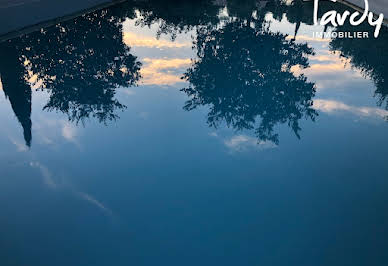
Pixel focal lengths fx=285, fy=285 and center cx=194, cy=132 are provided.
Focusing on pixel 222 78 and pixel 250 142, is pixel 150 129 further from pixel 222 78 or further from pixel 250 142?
pixel 222 78

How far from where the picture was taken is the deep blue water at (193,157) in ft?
27.0

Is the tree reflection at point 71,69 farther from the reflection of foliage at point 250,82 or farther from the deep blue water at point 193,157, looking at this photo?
the reflection of foliage at point 250,82

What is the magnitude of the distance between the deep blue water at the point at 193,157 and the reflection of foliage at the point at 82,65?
15cm

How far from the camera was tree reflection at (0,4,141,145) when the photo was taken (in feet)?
52.9

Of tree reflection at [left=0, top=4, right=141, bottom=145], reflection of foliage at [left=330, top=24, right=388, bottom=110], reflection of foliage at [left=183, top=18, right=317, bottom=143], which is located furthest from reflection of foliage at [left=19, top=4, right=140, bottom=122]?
reflection of foliage at [left=330, top=24, right=388, bottom=110]

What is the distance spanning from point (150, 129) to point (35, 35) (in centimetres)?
2137

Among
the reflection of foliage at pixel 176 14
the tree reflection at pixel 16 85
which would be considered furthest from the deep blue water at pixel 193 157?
the reflection of foliage at pixel 176 14

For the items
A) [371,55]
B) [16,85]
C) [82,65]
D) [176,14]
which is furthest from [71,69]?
[371,55]

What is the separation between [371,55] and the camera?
23.8 m

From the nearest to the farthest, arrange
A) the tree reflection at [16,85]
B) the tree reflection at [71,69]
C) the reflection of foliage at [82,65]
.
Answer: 1. the tree reflection at [16,85]
2. the tree reflection at [71,69]
3. the reflection of foliage at [82,65]

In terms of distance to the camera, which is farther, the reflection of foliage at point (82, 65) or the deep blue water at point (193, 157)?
the reflection of foliage at point (82, 65)

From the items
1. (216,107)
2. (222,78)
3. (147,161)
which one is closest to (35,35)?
(222,78)

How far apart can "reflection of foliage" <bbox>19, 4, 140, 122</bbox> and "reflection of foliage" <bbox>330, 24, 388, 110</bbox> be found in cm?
1632

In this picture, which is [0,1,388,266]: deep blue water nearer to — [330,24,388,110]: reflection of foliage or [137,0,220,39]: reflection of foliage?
[330,24,388,110]: reflection of foliage
